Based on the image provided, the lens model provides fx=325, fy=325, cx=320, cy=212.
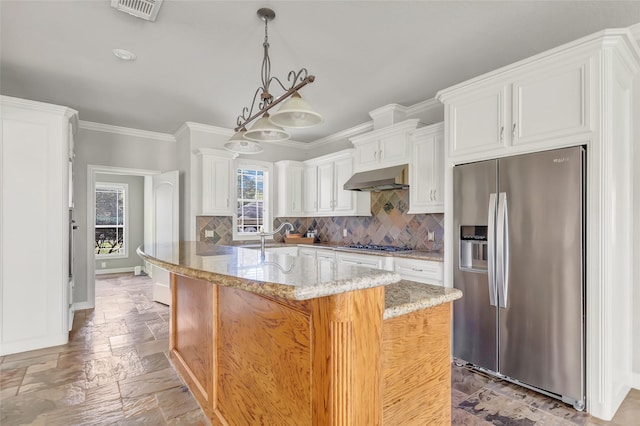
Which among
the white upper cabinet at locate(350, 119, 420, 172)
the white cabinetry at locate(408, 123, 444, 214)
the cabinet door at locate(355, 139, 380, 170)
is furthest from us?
the cabinet door at locate(355, 139, 380, 170)

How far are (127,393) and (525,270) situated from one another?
3.06 m

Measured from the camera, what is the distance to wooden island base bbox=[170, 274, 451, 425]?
40.1 inches

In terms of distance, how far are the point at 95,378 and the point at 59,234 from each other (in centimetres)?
Answer: 160

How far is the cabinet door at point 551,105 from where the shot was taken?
2158 mm

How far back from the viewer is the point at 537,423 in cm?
204

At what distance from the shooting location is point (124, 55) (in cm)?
287

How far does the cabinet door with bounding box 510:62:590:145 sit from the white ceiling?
461 millimetres

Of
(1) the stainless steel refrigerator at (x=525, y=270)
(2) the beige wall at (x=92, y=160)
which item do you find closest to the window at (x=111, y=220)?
(2) the beige wall at (x=92, y=160)

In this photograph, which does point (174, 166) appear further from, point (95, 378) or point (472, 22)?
point (472, 22)

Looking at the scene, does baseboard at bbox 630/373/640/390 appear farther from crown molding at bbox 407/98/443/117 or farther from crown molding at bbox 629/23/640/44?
crown molding at bbox 407/98/443/117

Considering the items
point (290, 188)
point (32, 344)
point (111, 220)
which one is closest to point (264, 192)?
point (290, 188)

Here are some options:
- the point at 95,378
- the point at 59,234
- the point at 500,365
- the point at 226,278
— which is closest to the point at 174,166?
the point at 59,234

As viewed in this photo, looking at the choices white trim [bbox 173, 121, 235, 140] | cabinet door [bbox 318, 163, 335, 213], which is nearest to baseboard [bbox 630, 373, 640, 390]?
cabinet door [bbox 318, 163, 335, 213]

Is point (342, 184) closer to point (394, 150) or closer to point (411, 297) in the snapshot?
point (394, 150)
